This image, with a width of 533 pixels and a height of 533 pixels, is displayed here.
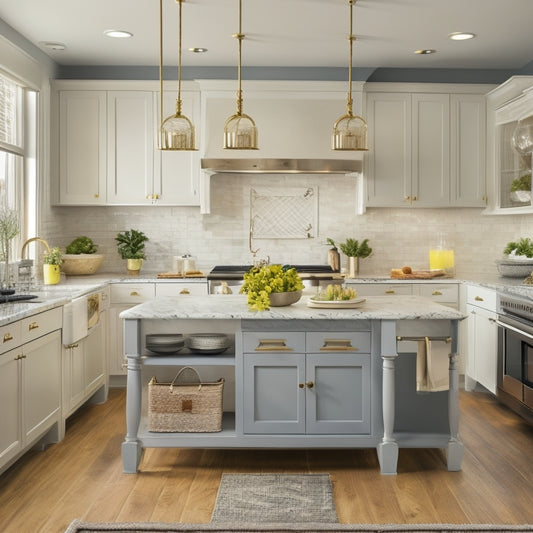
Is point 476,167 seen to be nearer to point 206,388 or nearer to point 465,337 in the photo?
point 465,337

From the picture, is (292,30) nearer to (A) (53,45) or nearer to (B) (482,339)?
(A) (53,45)

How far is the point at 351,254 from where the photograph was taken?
21.1 ft

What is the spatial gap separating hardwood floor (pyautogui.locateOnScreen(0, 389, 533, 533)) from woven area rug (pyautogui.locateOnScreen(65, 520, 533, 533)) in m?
0.11

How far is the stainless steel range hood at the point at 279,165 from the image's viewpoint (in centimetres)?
612

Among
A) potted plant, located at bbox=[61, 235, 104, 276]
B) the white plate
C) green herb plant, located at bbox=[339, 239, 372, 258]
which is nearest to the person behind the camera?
the white plate

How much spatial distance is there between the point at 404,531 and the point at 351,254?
360cm

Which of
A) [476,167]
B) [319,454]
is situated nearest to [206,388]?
[319,454]

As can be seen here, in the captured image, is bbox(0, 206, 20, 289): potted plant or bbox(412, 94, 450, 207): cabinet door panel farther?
bbox(412, 94, 450, 207): cabinet door panel

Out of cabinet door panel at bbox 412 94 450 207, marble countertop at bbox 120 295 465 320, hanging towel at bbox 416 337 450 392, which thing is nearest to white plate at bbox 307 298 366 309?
marble countertop at bbox 120 295 465 320

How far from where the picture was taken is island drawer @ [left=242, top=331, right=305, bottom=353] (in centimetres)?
387

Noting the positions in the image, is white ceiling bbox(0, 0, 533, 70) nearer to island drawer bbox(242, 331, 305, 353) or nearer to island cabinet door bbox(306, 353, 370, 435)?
island drawer bbox(242, 331, 305, 353)

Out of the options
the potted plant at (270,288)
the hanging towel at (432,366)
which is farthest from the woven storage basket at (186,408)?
the hanging towel at (432,366)

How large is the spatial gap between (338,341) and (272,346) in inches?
14.4

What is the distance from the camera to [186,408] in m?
3.91
